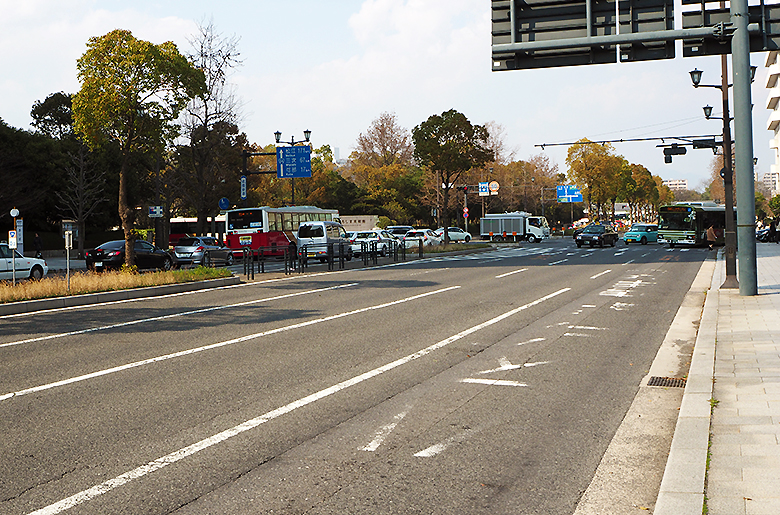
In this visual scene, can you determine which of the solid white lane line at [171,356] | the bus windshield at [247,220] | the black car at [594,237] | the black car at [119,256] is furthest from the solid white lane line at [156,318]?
the black car at [594,237]

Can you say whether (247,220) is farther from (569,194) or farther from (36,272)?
(569,194)

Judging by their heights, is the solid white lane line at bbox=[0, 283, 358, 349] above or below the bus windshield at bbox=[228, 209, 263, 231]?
below

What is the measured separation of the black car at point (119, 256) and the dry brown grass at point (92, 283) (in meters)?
7.54

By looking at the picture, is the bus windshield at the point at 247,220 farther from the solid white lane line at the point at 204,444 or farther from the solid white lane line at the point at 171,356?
the solid white lane line at the point at 204,444

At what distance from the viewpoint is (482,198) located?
87312 millimetres

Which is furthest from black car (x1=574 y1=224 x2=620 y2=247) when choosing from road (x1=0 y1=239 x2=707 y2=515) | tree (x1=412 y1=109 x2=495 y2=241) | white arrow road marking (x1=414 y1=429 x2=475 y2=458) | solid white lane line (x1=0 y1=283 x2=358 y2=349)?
white arrow road marking (x1=414 y1=429 x2=475 y2=458)

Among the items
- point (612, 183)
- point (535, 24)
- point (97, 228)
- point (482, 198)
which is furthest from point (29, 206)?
point (612, 183)

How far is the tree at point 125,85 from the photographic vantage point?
2219cm

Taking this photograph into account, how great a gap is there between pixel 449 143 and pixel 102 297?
32.8 metres

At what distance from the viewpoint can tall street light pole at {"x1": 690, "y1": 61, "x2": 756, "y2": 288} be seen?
1825 centimetres

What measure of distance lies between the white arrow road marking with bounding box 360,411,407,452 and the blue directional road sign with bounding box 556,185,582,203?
283ft

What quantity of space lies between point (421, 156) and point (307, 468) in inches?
1736

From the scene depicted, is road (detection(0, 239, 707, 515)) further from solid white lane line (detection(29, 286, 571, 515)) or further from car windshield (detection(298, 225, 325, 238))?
car windshield (detection(298, 225, 325, 238))

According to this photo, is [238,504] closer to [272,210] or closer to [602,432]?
[602,432]
